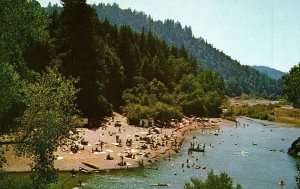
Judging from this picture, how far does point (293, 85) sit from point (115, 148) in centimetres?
3460

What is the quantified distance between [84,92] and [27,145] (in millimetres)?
48387

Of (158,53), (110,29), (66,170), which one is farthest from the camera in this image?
(158,53)

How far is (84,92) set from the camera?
7388cm

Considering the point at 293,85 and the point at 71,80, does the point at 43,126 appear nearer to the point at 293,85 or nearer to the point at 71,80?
the point at 71,80

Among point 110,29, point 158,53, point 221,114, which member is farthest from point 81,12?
point 221,114

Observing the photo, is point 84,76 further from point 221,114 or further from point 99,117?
point 221,114

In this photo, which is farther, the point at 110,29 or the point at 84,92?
the point at 110,29

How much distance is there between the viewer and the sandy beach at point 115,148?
5197 cm

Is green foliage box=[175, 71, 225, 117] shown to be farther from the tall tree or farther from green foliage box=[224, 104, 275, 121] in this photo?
the tall tree

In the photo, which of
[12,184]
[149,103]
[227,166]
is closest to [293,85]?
[227,166]

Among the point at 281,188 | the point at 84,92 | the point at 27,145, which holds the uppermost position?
the point at 84,92

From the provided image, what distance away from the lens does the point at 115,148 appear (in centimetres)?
6350

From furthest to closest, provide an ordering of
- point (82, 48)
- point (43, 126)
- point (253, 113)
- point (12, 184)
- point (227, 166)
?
1. point (253, 113)
2. point (82, 48)
3. point (227, 166)
4. point (12, 184)
5. point (43, 126)

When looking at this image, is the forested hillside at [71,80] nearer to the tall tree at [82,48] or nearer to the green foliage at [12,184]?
the tall tree at [82,48]
